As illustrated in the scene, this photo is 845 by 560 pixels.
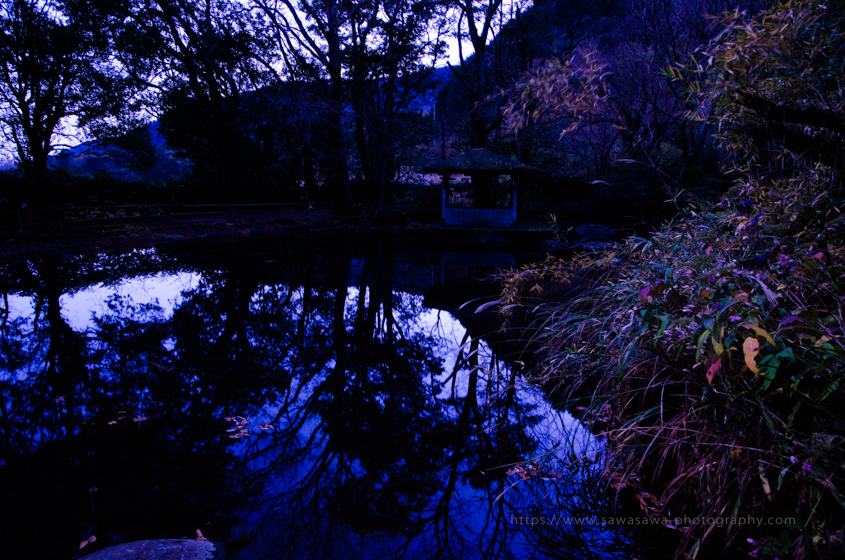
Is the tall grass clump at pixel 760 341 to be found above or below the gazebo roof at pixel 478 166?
below

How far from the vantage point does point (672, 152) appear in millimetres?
17609

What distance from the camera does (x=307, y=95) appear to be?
1609 centimetres

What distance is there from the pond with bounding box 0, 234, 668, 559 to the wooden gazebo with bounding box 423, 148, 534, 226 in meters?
10.1

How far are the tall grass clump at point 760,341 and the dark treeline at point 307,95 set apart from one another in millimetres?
9835

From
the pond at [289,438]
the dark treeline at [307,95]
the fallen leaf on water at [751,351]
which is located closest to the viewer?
the fallen leaf on water at [751,351]

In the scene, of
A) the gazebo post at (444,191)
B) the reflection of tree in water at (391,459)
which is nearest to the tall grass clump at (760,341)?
the reflection of tree in water at (391,459)

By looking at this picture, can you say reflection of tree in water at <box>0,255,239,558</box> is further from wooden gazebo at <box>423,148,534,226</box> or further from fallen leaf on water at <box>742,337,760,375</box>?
wooden gazebo at <box>423,148,534,226</box>

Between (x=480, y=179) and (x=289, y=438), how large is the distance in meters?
15.6

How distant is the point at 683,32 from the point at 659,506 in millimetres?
Result: 15590

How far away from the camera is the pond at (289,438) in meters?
2.56

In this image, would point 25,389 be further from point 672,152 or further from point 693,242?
point 672,152

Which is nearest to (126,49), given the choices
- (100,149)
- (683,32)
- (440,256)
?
(100,149)

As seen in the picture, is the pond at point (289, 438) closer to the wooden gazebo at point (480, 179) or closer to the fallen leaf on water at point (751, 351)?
the fallen leaf on water at point (751, 351)

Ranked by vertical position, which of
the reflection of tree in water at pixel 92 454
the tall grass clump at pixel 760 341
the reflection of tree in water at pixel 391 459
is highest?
the tall grass clump at pixel 760 341
